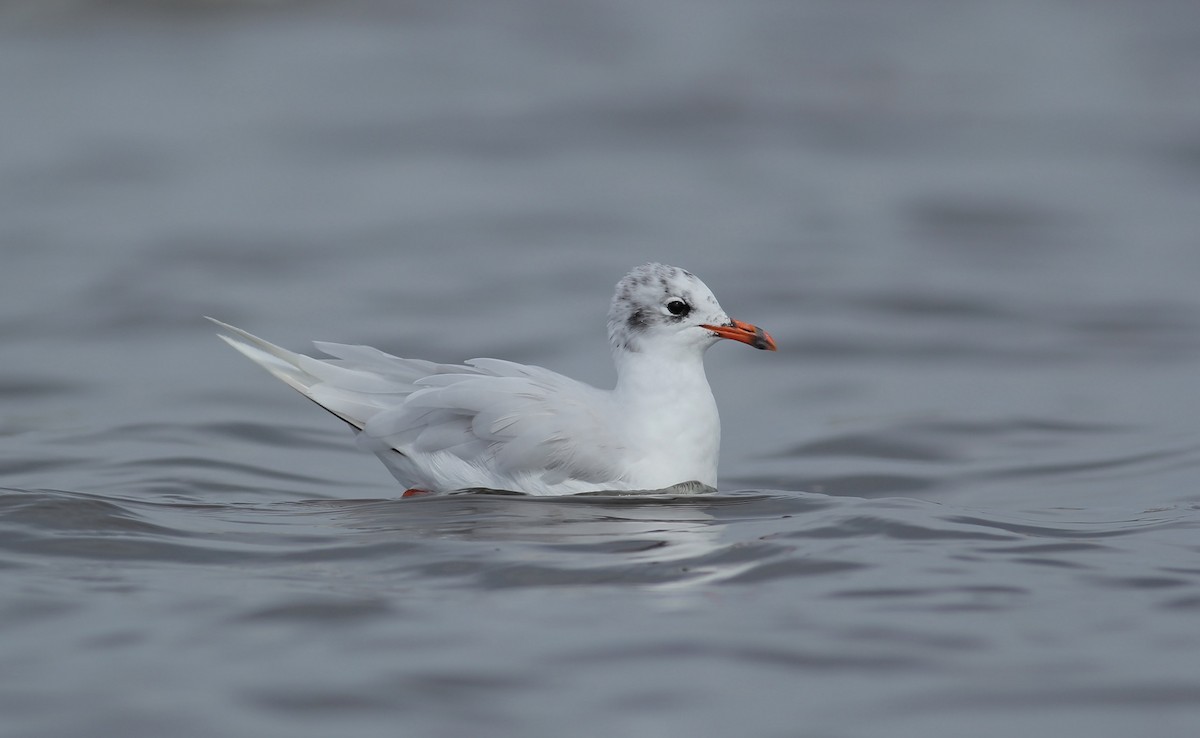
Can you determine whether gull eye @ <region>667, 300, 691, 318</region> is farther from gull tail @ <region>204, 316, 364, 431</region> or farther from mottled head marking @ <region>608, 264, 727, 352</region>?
gull tail @ <region>204, 316, 364, 431</region>

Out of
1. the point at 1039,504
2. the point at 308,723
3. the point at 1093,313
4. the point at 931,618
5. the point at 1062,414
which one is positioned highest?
the point at 1093,313

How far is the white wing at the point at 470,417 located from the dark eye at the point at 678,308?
0.47 metres

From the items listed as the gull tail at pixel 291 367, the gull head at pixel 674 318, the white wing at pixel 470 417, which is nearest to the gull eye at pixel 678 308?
the gull head at pixel 674 318

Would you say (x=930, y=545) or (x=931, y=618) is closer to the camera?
(x=931, y=618)

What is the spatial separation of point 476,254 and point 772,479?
5.56m

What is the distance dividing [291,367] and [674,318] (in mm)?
1709

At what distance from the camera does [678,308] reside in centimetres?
720

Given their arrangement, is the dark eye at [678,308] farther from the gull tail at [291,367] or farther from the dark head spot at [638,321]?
the gull tail at [291,367]

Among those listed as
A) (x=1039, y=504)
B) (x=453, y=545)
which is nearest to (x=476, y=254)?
(x=1039, y=504)

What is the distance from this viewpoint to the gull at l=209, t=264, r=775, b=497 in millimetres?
6781

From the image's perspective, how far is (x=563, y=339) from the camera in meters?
11.1

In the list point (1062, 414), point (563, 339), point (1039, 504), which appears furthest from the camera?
point (563, 339)

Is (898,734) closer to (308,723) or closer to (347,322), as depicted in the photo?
(308,723)

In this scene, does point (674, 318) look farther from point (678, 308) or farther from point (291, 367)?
point (291, 367)
